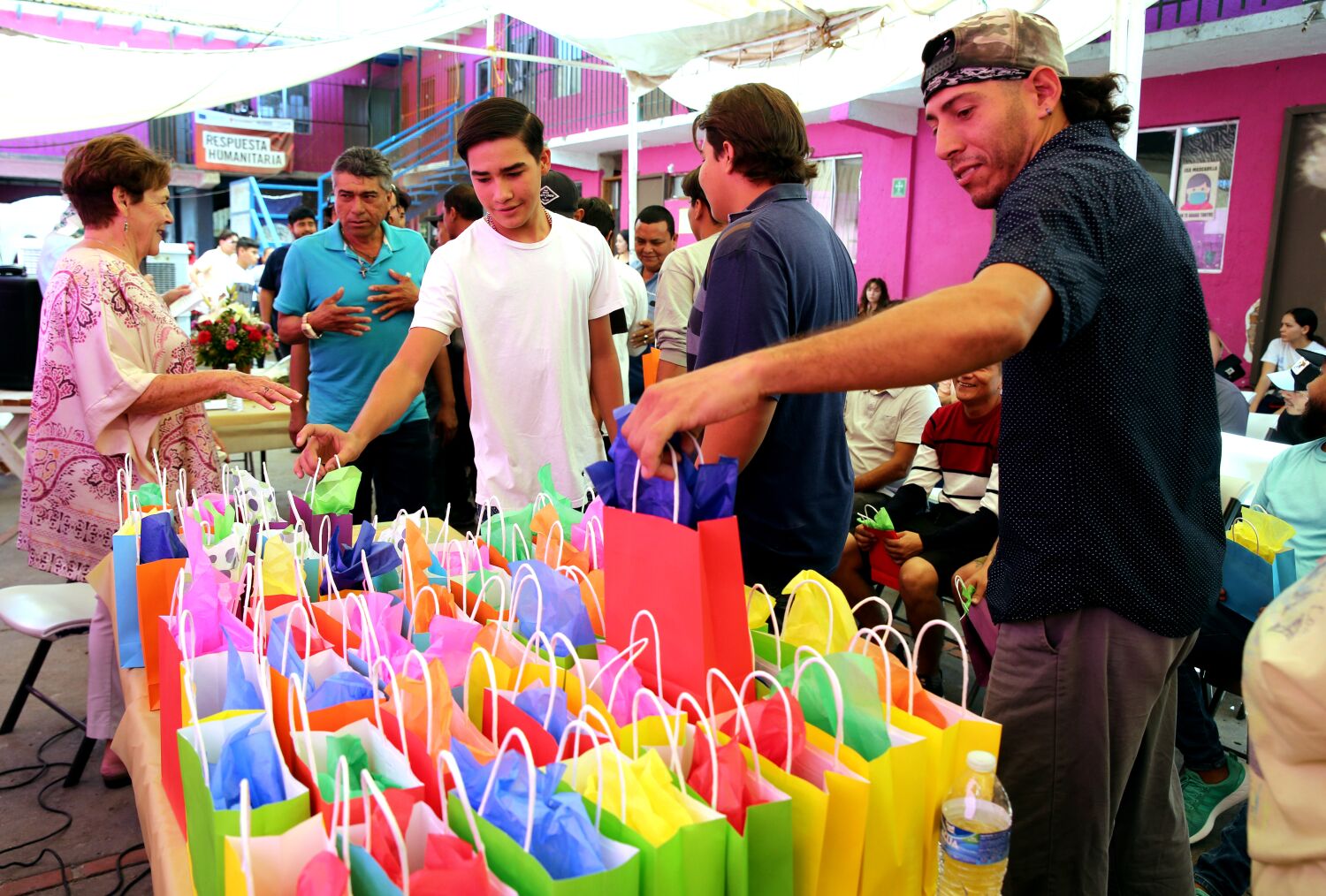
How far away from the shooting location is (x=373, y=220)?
137 inches

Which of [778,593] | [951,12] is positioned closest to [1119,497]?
[778,593]

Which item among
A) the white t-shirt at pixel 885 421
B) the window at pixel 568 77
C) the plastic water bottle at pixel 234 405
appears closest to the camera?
the white t-shirt at pixel 885 421

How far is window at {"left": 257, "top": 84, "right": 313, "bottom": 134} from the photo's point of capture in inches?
843

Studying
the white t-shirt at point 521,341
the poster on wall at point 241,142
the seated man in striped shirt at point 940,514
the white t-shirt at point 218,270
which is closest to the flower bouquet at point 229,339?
the white t-shirt at point 521,341

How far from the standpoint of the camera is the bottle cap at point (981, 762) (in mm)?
1096

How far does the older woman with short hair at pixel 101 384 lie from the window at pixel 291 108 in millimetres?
20699

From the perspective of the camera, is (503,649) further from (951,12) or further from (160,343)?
(951,12)

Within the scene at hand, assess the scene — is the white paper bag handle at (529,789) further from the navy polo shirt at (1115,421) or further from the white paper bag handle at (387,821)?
the navy polo shirt at (1115,421)

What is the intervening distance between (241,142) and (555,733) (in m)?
21.2

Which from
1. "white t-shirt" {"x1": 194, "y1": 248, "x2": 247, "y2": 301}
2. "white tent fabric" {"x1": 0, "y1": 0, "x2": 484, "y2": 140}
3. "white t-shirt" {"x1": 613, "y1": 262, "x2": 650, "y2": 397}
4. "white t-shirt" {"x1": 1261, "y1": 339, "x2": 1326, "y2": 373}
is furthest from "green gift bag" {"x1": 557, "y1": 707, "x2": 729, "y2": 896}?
"white t-shirt" {"x1": 194, "y1": 248, "x2": 247, "y2": 301}

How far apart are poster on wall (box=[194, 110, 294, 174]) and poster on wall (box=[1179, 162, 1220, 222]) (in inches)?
684

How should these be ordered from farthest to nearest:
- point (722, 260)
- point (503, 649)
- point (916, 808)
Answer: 1. point (722, 260)
2. point (503, 649)
3. point (916, 808)

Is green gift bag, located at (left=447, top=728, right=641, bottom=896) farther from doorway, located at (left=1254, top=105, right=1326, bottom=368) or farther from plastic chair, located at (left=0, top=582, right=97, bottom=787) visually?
doorway, located at (left=1254, top=105, right=1326, bottom=368)

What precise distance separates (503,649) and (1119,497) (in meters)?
0.87
